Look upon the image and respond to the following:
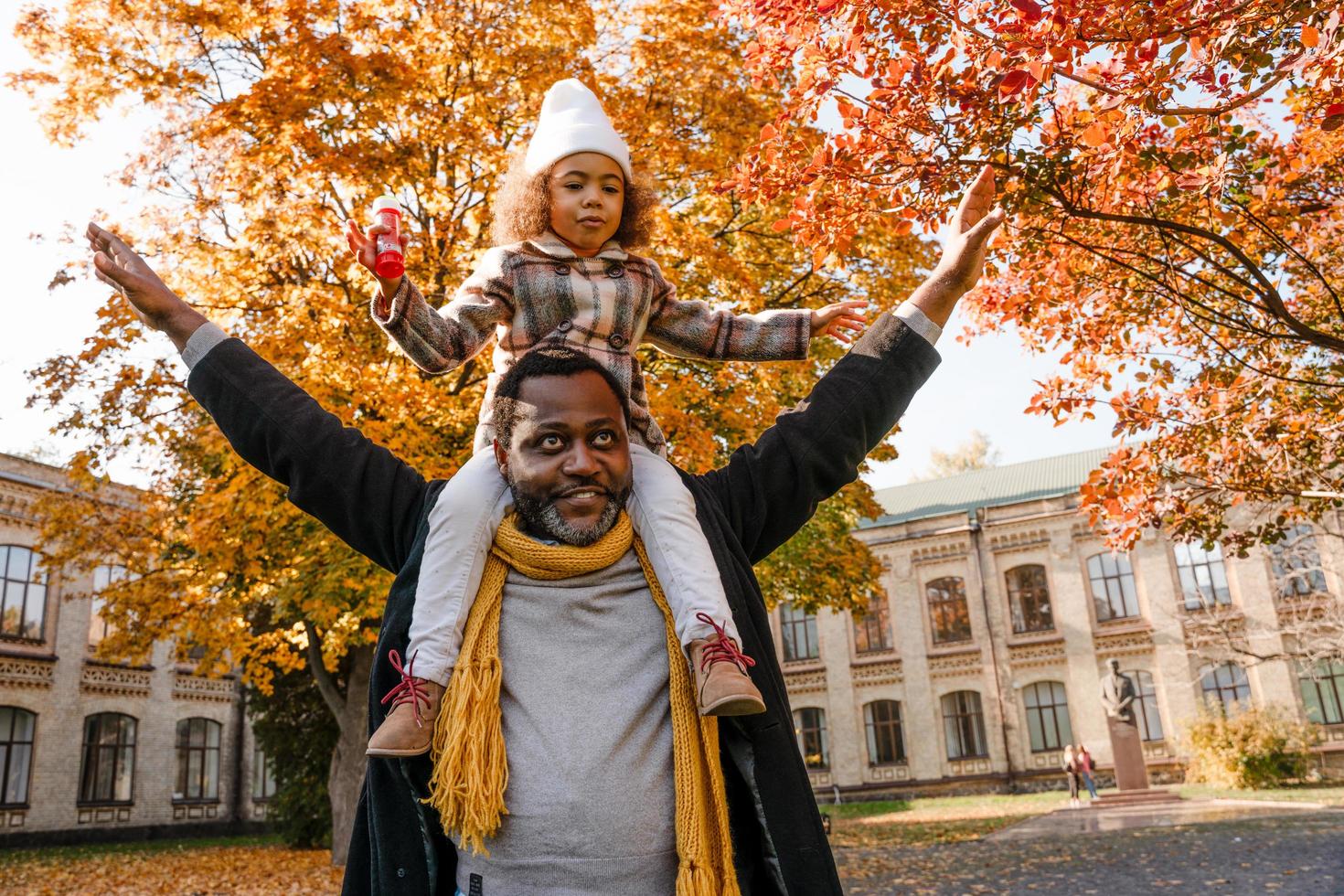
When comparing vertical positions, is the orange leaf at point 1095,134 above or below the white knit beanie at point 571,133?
above

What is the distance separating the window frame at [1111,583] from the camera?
30500 millimetres

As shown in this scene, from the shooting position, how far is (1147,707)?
2920 cm

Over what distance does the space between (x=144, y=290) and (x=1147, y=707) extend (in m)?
32.2

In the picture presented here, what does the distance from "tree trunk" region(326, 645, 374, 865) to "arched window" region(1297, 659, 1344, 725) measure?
25672 mm

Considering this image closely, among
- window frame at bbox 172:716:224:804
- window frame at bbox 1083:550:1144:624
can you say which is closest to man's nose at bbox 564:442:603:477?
window frame at bbox 172:716:224:804

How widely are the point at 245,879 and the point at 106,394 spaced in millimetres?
7831

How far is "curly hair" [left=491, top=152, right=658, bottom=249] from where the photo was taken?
2.65 metres

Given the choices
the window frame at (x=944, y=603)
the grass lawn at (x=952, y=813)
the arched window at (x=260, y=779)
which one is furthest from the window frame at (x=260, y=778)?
the window frame at (x=944, y=603)

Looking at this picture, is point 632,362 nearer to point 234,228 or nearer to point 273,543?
point 273,543

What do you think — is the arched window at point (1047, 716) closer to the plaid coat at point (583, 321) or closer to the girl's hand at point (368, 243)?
the plaid coat at point (583, 321)

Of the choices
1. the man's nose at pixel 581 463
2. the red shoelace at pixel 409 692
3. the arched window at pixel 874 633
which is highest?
the arched window at pixel 874 633

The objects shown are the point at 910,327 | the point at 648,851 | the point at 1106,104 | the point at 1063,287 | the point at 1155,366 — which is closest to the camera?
the point at 648,851

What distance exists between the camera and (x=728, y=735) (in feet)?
6.24

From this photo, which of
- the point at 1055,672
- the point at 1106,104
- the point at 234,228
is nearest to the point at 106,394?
the point at 234,228
